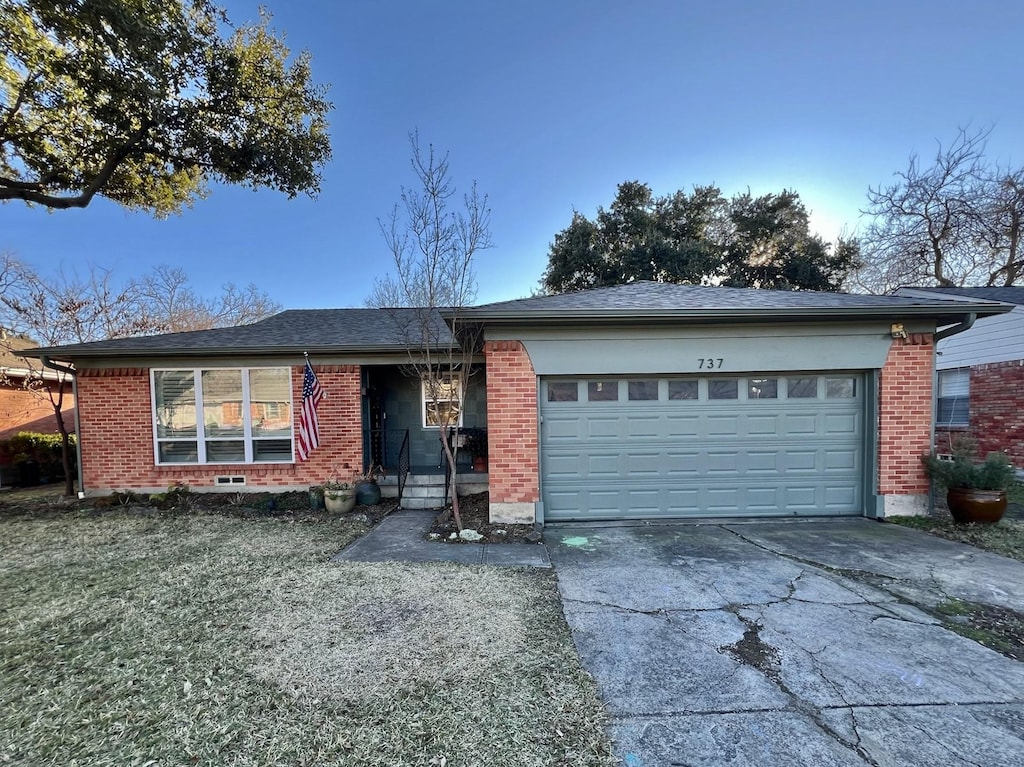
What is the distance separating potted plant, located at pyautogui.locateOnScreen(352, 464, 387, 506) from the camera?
759cm

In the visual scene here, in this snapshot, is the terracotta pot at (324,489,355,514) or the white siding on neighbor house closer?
the terracotta pot at (324,489,355,514)

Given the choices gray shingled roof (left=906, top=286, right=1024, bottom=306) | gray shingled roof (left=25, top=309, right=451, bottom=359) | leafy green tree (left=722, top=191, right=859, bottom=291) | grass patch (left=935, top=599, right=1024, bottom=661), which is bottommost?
grass patch (left=935, top=599, right=1024, bottom=661)

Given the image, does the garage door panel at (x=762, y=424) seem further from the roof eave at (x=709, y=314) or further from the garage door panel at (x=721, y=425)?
the roof eave at (x=709, y=314)

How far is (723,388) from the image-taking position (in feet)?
20.5

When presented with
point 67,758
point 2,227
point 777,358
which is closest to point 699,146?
point 777,358

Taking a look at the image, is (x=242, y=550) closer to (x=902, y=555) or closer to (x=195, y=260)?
(x=902, y=555)

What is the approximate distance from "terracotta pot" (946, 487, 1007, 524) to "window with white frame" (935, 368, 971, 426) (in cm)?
590

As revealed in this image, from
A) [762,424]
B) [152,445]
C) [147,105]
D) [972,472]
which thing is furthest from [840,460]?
[147,105]

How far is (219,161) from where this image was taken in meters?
8.12

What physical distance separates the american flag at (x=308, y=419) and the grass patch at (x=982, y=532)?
8.79 m

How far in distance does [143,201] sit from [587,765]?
12161mm

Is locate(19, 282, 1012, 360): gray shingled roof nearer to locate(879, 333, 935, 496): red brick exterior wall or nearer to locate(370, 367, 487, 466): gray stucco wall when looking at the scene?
locate(879, 333, 935, 496): red brick exterior wall

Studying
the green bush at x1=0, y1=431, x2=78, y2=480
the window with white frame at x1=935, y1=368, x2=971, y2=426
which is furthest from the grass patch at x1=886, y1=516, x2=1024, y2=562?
the green bush at x1=0, y1=431, x2=78, y2=480

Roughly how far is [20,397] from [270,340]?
966 cm
